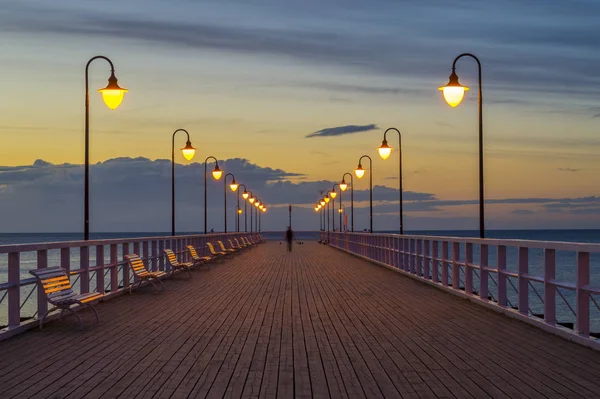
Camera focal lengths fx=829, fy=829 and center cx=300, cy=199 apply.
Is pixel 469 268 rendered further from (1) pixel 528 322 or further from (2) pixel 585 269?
(2) pixel 585 269

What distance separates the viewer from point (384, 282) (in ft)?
66.9

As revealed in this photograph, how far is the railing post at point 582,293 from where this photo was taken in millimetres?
9305

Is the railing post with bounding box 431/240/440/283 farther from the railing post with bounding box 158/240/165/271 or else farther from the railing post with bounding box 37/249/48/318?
the railing post with bounding box 37/249/48/318

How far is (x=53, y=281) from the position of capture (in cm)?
1145

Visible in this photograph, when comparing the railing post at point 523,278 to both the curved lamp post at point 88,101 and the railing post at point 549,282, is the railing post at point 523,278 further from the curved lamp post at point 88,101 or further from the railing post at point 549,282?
the curved lamp post at point 88,101

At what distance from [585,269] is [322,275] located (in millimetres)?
14498

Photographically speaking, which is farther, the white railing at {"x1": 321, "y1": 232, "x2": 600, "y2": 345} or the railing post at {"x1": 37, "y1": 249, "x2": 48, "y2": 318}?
the railing post at {"x1": 37, "y1": 249, "x2": 48, "y2": 318}

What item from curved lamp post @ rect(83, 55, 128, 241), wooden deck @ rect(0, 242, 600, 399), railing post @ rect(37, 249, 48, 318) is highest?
curved lamp post @ rect(83, 55, 128, 241)

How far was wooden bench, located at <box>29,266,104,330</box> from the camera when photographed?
11.0 meters

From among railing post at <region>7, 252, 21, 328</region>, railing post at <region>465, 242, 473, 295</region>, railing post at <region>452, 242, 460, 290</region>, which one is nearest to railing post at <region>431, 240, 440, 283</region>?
railing post at <region>452, 242, 460, 290</region>

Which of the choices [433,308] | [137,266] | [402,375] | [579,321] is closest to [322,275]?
[137,266]

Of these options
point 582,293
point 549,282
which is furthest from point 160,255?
point 582,293

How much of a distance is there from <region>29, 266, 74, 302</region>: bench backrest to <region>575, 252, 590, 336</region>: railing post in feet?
21.7

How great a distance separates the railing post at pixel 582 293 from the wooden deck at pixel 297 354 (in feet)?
0.97
